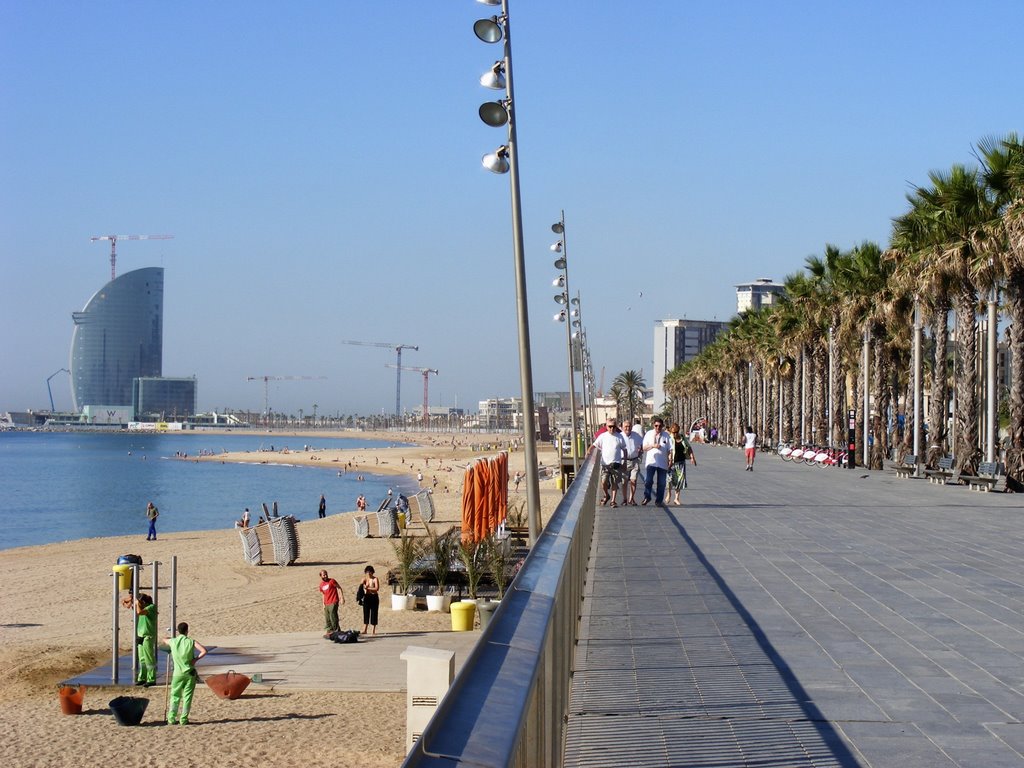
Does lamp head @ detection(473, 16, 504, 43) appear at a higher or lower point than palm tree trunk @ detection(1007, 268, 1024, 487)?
higher

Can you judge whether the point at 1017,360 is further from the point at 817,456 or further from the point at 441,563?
the point at 817,456

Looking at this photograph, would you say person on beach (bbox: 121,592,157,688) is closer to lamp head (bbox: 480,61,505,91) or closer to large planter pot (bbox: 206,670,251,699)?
large planter pot (bbox: 206,670,251,699)

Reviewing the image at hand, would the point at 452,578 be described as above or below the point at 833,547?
below

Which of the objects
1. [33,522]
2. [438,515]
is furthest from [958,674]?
[33,522]

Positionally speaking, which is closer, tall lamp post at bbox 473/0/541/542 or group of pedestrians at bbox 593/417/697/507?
tall lamp post at bbox 473/0/541/542

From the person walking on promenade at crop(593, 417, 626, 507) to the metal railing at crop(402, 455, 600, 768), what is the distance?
548 inches

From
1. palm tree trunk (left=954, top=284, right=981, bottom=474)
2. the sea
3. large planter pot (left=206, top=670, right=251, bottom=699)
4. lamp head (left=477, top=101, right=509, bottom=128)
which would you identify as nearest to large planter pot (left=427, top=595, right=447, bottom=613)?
large planter pot (left=206, top=670, right=251, bottom=699)

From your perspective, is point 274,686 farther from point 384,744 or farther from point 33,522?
point 33,522

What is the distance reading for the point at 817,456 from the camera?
45438 mm

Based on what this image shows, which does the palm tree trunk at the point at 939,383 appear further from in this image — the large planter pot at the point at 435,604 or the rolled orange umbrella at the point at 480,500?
the large planter pot at the point at 435,604

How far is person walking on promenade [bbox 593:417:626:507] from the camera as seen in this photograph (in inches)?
754

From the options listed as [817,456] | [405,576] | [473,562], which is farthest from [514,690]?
[817,456]

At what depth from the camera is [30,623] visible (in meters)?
27.5

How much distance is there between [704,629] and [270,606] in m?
20.6
